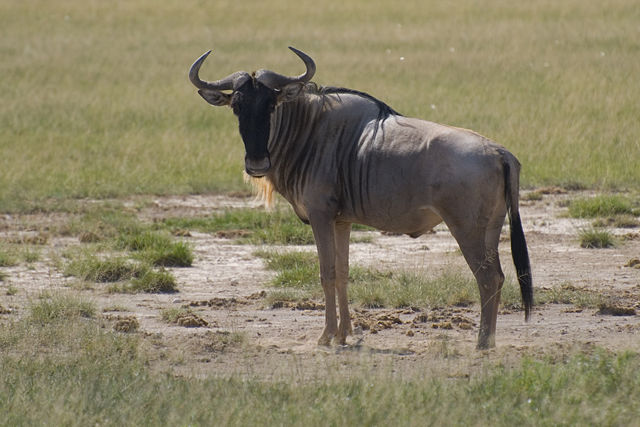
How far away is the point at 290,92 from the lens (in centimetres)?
752

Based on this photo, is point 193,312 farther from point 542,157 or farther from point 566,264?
point 542,157

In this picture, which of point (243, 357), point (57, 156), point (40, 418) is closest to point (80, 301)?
point (243, 357)

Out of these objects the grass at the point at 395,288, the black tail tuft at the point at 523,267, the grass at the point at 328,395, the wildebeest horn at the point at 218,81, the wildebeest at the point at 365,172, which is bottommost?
the grass at the point at 395,288

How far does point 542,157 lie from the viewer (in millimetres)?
14438

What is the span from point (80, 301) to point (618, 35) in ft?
60.0

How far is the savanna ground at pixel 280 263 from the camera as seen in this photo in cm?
586

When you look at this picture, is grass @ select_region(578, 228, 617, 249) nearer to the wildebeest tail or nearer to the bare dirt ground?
the bare dirt ground

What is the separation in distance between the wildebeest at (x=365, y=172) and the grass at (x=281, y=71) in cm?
568

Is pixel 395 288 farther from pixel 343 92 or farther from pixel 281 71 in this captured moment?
pixel 281 71

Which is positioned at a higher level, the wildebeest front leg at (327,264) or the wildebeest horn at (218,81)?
the wildebeest horn at (218,81)

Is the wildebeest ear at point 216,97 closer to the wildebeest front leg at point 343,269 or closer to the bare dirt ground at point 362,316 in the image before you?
the wildebeest front leg at point 343,269

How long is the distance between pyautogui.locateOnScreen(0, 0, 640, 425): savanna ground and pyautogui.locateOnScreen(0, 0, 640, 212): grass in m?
0.08

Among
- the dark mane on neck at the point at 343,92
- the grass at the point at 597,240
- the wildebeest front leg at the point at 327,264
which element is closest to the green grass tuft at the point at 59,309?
the wildebeest front leg at the point at 327,264

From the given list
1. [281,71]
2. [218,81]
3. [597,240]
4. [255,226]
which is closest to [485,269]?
[218,81]
